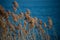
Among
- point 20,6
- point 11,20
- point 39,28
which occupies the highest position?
point 20,6

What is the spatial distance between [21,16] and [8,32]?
16.2 inches

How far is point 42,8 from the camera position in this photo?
99.0 inches

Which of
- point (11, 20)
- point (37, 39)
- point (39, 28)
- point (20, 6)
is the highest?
point (20, 6)

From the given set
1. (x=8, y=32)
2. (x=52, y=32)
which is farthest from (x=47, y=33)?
(x=8, y=32)

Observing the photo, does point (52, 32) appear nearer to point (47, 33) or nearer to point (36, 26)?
point (47, 33)

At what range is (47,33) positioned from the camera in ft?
8.14

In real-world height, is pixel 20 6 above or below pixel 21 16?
above

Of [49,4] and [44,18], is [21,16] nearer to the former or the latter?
[44,18]

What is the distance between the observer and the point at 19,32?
2.47 m

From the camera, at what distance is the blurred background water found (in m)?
2.50

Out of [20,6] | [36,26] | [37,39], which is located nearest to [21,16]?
[20,6]

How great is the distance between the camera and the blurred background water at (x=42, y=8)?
98.3 inches

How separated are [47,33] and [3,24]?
0.90 metres

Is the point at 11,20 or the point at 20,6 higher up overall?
the point at 20,6
